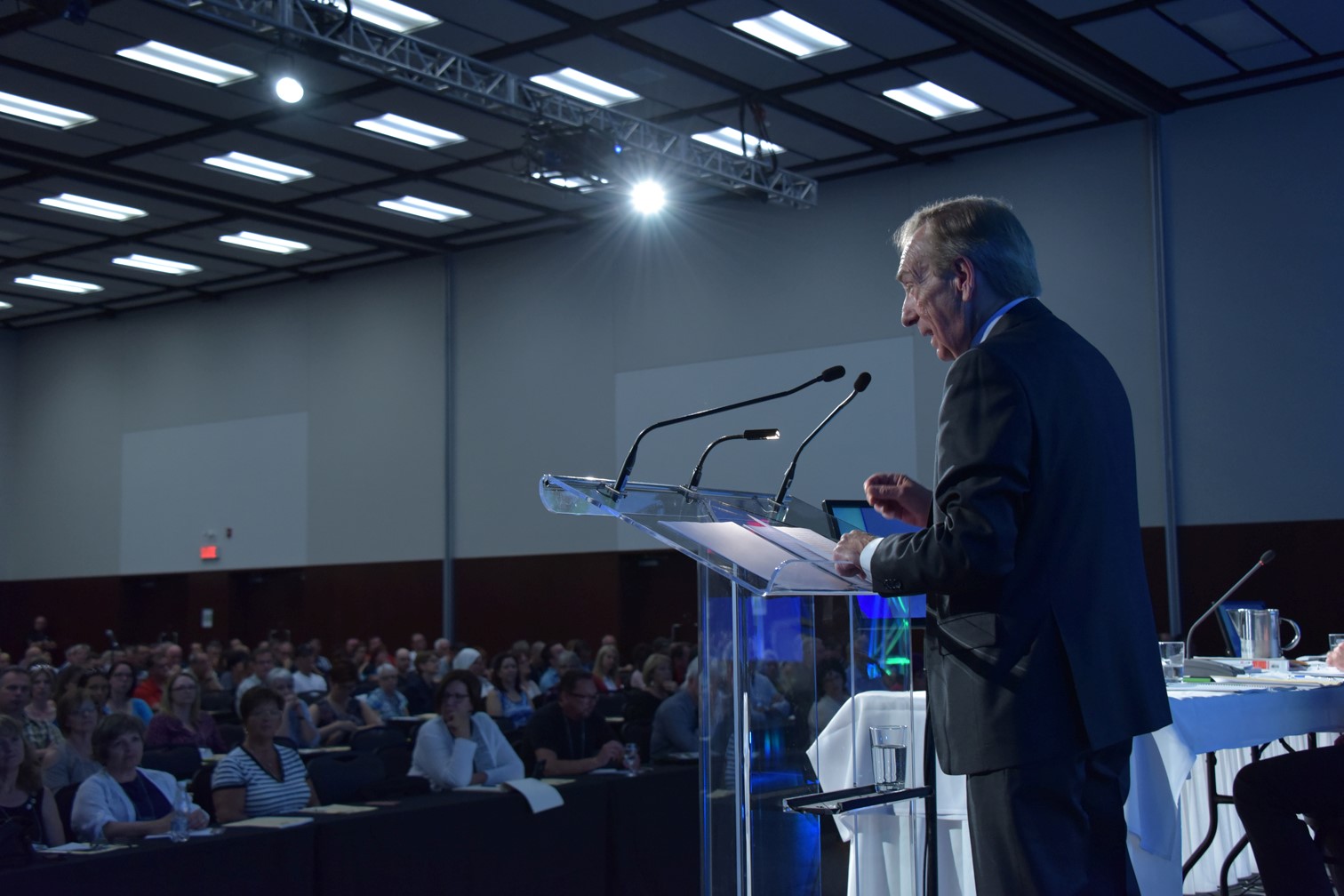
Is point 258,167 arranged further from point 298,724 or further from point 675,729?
point 675,729

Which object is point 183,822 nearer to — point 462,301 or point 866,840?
point 866,840

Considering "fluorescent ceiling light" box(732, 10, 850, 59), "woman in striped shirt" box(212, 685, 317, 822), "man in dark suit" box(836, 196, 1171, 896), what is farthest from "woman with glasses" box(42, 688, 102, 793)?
"fluorescent ceiling light" box(732, 10, 850, 59)

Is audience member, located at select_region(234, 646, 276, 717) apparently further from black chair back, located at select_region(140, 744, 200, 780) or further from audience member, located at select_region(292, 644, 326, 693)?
black chair back, located at select_region(140, 744, 200, 780)

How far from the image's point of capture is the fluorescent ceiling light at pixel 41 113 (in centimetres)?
1098

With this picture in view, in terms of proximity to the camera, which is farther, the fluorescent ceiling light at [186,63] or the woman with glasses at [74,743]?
the fluorescent ceiling light at [186,63]

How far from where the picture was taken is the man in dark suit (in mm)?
1884

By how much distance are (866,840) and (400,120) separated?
988cm

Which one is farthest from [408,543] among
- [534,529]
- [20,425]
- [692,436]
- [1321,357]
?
[1321,357]

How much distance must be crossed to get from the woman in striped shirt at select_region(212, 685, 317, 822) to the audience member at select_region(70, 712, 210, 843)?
0.23 m

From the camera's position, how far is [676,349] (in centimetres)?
1430

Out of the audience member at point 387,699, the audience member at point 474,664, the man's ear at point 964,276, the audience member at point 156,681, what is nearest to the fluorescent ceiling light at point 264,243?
the audience member at point 474,664

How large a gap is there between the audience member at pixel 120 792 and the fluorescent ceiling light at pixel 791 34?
6.55 m

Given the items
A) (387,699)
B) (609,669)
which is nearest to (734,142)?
(609,669)

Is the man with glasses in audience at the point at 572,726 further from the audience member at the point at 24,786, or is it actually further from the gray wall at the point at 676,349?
the gray wall at the point at 676,349
